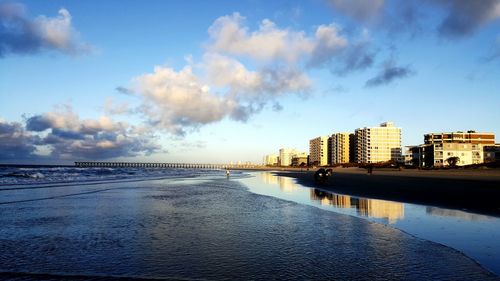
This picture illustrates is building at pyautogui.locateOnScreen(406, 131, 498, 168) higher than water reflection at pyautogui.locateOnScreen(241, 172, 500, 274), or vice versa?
building at pyautogui.locateOnScreen(406, 131, 498, 168)

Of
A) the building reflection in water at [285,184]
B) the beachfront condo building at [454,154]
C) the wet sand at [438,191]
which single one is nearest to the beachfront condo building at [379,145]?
the beachfront condo building at [454,154]

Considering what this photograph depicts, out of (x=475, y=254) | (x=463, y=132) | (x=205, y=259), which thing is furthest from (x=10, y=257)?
(x=463, y=132)

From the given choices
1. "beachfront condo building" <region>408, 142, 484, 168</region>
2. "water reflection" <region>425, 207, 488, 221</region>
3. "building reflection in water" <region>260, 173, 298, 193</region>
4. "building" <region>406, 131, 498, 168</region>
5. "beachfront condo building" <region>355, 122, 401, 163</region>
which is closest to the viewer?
"water reflection" <region>425, 207, 488, 221</region>

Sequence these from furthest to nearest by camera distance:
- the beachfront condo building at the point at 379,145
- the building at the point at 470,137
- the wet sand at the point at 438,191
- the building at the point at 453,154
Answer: the beachfront condo building at the point at 379,145 < the building at the point at 470,137 < the building at the point at 453,154 < the wet sand at the point at 438,191

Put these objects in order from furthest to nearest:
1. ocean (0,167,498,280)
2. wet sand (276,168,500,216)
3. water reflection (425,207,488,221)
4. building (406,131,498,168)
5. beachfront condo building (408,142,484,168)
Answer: beachfront condo building (408,142,484,168)
building (406,131,498,168)
wet sand (276,168,500,216)
water reflection (425,207,488,221)
ocean (0,167,498,280)

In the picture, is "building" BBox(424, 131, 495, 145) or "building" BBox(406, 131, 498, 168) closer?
"building" BBox(406, 131, 498, 168)

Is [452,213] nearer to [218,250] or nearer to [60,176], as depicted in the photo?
[218,250]

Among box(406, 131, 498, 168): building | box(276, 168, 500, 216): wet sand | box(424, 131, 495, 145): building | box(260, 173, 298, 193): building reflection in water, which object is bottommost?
box(260, 173, 298, 193): building reflection in water

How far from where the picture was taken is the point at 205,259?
652 cm

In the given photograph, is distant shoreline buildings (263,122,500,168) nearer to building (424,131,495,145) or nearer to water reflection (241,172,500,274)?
building (424,131,495,145)

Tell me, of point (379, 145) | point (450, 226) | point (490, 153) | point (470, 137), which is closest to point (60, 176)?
point (450, 226)

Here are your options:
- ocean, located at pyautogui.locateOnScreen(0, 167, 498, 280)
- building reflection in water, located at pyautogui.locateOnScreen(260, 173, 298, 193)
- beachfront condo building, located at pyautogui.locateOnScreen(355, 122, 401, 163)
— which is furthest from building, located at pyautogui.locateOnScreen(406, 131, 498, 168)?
ocean, located at pyautogui.locateOnScreen(0, 167, 498, 280)

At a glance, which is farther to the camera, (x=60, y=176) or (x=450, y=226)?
(x=60, y=176)

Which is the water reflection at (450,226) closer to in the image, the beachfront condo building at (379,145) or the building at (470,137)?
the building at (470,137)
